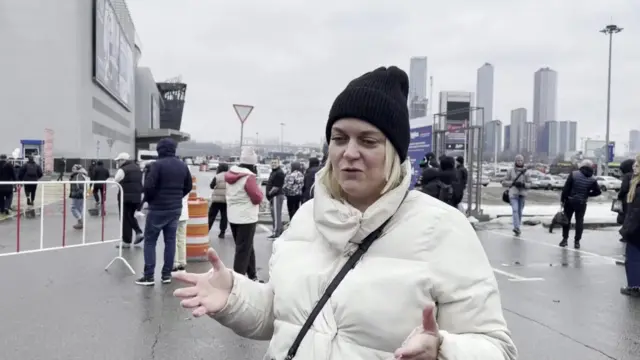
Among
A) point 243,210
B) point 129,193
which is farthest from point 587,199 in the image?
point 129,193

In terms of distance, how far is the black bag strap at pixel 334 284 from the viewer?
5.83 ft

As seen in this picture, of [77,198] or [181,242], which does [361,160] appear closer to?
[181,242]

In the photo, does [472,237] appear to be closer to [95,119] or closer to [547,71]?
[95,119]

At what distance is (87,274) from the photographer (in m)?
8.16

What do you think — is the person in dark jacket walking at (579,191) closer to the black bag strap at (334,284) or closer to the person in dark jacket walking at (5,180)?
Result: the black bag strap at (334,284)

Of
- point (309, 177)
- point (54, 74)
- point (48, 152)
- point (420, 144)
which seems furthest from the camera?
point (54, 74)

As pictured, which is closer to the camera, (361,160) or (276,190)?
(361,160)

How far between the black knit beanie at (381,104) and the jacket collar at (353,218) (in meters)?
0.19

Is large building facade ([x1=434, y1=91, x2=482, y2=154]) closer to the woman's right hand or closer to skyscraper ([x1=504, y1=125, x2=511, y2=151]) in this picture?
the woman's right hand

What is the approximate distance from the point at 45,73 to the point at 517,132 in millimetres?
81918

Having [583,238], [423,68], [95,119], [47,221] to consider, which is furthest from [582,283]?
[95,119]

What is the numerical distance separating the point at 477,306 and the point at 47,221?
→ 15109 millimetres

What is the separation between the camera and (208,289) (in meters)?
1.97

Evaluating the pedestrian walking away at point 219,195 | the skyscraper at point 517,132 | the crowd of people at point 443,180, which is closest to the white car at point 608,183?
the crowd of people at point 443,180
